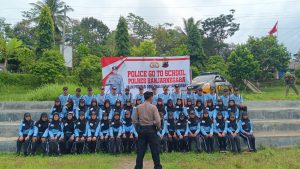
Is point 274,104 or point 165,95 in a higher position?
point 165,95

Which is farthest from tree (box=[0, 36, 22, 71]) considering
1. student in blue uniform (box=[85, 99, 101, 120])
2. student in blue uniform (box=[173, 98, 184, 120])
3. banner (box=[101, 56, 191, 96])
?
student in blue uniform (box=[173, 98, 184, 120])

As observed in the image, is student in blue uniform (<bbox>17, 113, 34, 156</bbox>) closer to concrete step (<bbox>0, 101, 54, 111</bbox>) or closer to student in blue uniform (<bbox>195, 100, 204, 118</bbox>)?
concrete step (<bbox>0, 101, 54, 111</bbox>)

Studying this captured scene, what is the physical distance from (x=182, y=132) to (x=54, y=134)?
3811mm

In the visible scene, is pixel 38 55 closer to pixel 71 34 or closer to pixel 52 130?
pixel 52 130

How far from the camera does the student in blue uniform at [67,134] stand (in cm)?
1080

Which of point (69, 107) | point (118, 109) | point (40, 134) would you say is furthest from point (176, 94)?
point (40, 134)

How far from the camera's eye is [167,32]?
1897 inches

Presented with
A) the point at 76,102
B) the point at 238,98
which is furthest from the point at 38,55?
the point at 238,98

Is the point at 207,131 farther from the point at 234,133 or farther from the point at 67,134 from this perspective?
the point at 67,134

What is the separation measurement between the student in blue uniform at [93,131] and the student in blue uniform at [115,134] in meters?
0.42

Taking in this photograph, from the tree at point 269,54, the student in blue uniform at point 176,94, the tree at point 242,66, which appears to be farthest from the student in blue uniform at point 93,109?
the tree at point 269,54

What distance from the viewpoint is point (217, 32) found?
54094mm

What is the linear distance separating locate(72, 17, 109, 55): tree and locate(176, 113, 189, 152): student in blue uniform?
4185 cm

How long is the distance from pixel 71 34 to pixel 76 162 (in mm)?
47827
